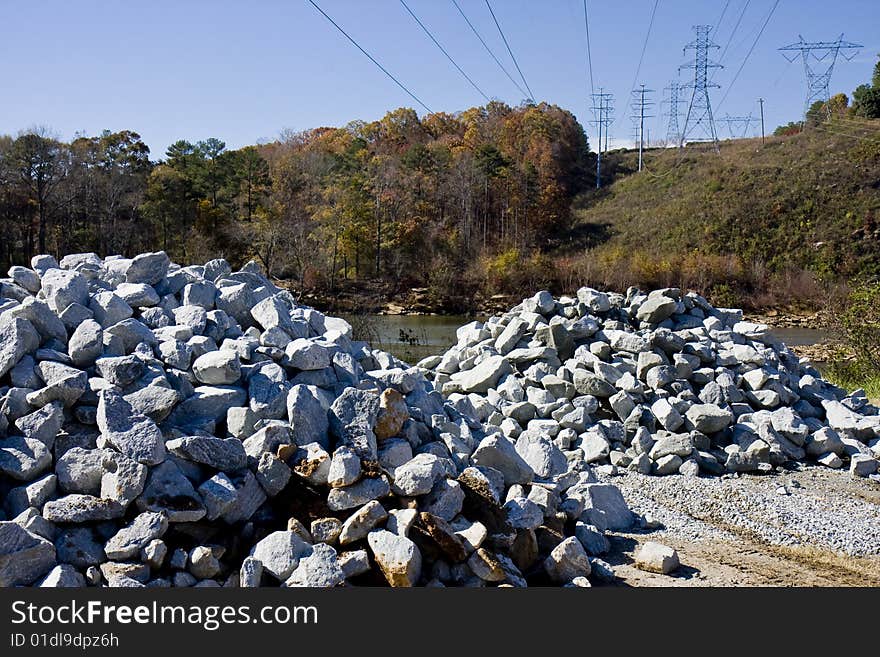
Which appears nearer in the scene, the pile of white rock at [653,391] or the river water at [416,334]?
the pile of white rock at [653,391]

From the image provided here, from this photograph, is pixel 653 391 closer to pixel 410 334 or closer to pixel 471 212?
pixel 410 334

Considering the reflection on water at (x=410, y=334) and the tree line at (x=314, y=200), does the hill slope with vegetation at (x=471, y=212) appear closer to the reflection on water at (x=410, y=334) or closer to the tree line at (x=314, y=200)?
the tree line at (x=314, y=200)

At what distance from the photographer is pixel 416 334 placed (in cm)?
2191

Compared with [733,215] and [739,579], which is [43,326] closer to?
[739,579]

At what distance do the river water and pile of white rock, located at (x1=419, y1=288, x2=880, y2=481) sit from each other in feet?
18.3

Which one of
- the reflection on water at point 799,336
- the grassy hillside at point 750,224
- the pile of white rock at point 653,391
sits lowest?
the reflection on water at point 799,336

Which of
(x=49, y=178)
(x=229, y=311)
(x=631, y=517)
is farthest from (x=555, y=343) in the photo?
(x=49, y=178)

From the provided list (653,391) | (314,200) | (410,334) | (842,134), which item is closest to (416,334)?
(410,334)

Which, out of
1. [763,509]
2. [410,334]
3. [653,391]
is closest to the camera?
[763,509]

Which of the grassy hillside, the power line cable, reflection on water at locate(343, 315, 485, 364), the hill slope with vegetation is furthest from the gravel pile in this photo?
the power line cable

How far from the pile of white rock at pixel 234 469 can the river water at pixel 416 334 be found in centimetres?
915

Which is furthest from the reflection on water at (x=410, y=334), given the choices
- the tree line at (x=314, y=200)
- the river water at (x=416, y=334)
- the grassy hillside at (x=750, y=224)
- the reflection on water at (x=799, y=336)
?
the reflection on water at (x=799, y=336)

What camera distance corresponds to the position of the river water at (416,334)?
1535 centimetres

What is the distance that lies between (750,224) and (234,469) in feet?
144
